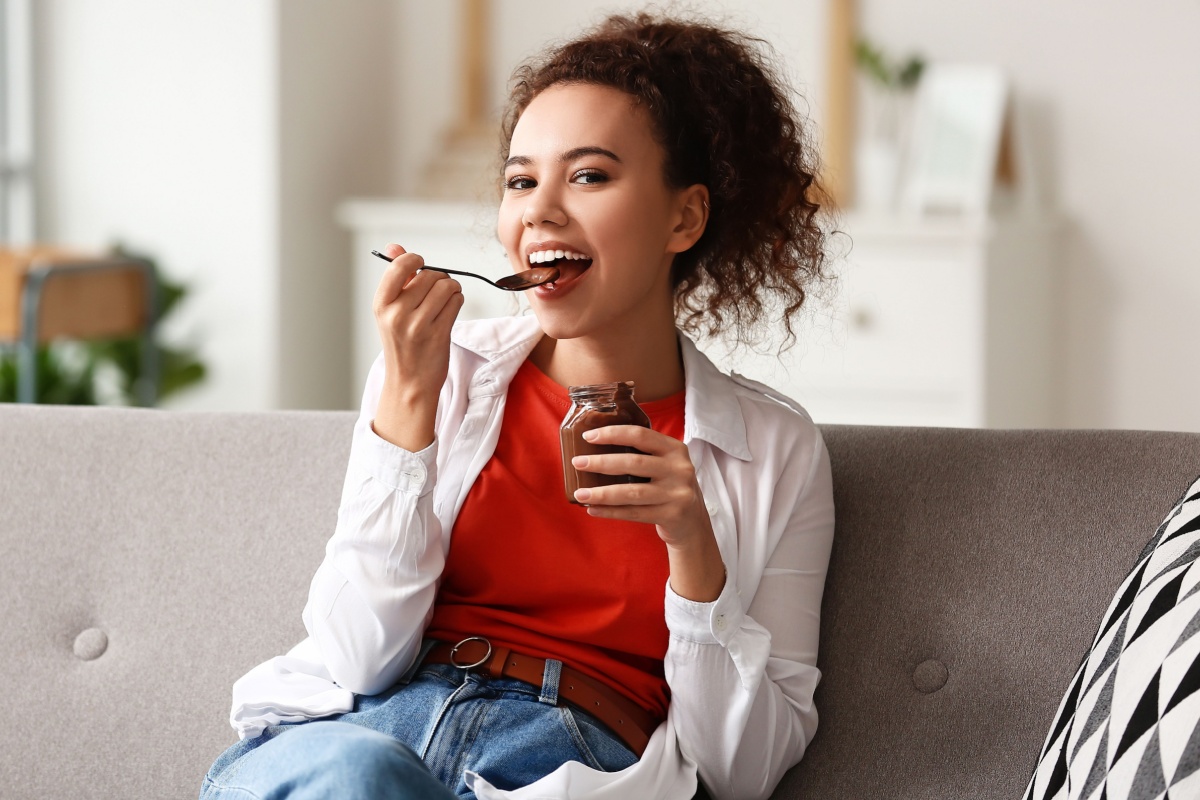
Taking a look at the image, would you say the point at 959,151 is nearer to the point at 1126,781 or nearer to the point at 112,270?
the point at 112,270

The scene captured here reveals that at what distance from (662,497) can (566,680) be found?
244 millimetres

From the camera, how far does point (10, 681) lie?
5.29 feet

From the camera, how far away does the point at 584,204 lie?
4.54ft

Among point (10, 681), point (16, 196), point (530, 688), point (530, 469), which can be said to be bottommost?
point (10, 681)

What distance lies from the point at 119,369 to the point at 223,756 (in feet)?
8.75

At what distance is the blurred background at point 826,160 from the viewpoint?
3709 millimetres

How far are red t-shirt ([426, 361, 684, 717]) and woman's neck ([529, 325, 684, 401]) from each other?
113 millimetres

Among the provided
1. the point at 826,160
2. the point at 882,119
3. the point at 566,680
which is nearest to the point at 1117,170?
the point at 882,119

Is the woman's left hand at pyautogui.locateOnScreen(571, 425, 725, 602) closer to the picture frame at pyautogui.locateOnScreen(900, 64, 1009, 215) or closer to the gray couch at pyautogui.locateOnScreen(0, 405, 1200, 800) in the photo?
the gray couch at pyautogui.locateOnScreen(0, 405, 1200, 800)

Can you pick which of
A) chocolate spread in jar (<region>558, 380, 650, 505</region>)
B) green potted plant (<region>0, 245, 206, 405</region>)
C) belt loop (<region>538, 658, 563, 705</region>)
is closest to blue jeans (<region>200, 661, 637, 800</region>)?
belt loop (<region>538, 658, 563, 705</region>)

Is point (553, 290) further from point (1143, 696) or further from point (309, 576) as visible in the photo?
point (1143, 696)

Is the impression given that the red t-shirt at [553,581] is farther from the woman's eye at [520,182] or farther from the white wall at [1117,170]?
the white wall at [1117,170]

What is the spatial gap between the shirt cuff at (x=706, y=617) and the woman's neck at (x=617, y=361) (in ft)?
0.93

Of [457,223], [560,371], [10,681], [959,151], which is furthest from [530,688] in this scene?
[959,151]
